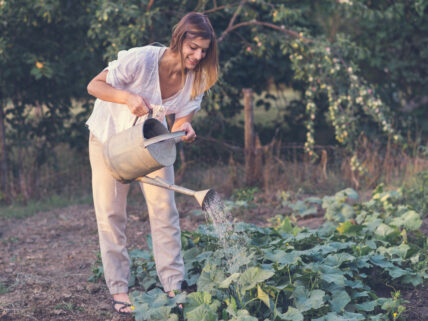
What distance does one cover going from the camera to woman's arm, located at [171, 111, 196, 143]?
273 centimetres

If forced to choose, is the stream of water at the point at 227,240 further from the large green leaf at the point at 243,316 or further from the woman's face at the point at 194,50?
the woman's face at the point at 194,50

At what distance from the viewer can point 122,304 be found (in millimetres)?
3012

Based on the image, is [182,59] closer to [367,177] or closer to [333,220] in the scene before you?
[333,220]

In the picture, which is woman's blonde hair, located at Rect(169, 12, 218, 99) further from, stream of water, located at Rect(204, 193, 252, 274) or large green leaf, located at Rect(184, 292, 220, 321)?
large green leaf, located at Rect(184, 292, 220, 321)

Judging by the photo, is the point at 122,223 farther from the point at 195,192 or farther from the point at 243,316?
the point at 243,316

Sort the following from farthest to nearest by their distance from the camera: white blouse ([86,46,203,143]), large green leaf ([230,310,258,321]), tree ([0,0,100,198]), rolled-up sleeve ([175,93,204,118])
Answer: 1. tree ([0,0,100,198])
2. rolled-up sleeve ([175,93,204,118])
3. white blouse ([86,46,203,143])
4. large green leaf ([230,310,258,321])

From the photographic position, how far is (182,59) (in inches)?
110

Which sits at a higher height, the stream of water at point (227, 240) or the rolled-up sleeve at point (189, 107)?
the rolled-up sleeve at point (189, 107)

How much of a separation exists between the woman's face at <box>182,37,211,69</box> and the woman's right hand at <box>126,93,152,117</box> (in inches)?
11.6

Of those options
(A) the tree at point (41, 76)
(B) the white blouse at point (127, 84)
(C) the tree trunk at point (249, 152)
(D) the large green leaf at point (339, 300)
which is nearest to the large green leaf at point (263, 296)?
(D) the large green leaf at point (339, 300)

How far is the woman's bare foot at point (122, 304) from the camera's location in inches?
118

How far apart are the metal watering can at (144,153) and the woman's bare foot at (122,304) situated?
679 mm

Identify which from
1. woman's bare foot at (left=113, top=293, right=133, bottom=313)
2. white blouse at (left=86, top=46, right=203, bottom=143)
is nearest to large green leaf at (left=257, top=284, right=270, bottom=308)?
woman's bare foot at (left=113, top=293, right=133, bottom=313)

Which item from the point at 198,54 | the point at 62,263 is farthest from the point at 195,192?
the point at 62,263
